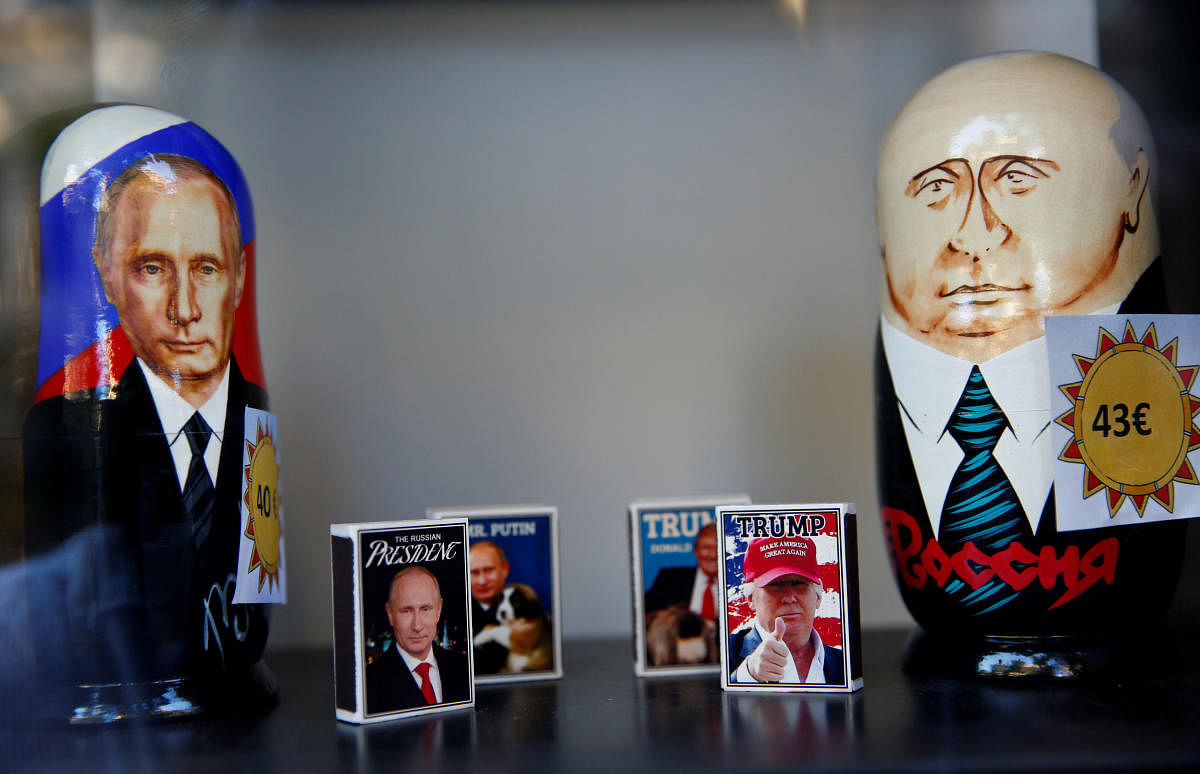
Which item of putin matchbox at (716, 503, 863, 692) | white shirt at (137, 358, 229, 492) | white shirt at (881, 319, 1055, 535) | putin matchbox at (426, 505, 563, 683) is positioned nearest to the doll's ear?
white shirt at (881, 319, 1055, 535)

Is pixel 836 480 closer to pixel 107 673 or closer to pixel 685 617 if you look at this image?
pixel 685 617

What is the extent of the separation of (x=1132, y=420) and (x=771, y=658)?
16.0 inches

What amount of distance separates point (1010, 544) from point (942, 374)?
0.56 ft

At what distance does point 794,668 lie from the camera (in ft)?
3.32

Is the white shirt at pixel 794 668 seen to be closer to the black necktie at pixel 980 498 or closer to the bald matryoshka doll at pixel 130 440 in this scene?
the black necktie at pixel 980 498

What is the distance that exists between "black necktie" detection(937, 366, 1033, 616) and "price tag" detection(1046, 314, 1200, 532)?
0.15 ft

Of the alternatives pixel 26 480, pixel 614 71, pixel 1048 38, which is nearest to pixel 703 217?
pixel 614 71

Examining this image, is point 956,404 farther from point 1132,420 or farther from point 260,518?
point 260,518

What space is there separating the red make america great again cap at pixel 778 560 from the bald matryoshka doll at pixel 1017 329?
0.12 meters

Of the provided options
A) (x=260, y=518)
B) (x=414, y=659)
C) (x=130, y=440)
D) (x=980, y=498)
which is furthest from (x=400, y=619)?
(x=980, y=498)

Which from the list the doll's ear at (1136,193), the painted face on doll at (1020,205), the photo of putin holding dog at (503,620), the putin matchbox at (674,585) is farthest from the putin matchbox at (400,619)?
the doll's ear at (1136,193)

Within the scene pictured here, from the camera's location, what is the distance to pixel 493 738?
0.89 m

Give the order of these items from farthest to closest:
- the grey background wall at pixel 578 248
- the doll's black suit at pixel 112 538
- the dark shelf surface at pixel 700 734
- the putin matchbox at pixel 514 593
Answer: the grey background wall at pixel 578 248, the putin matchbox at pixel 514 593, the doll's black suit at pixel 112 538, the dark shelf surface at pixel 700 734

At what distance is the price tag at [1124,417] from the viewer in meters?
0.98
